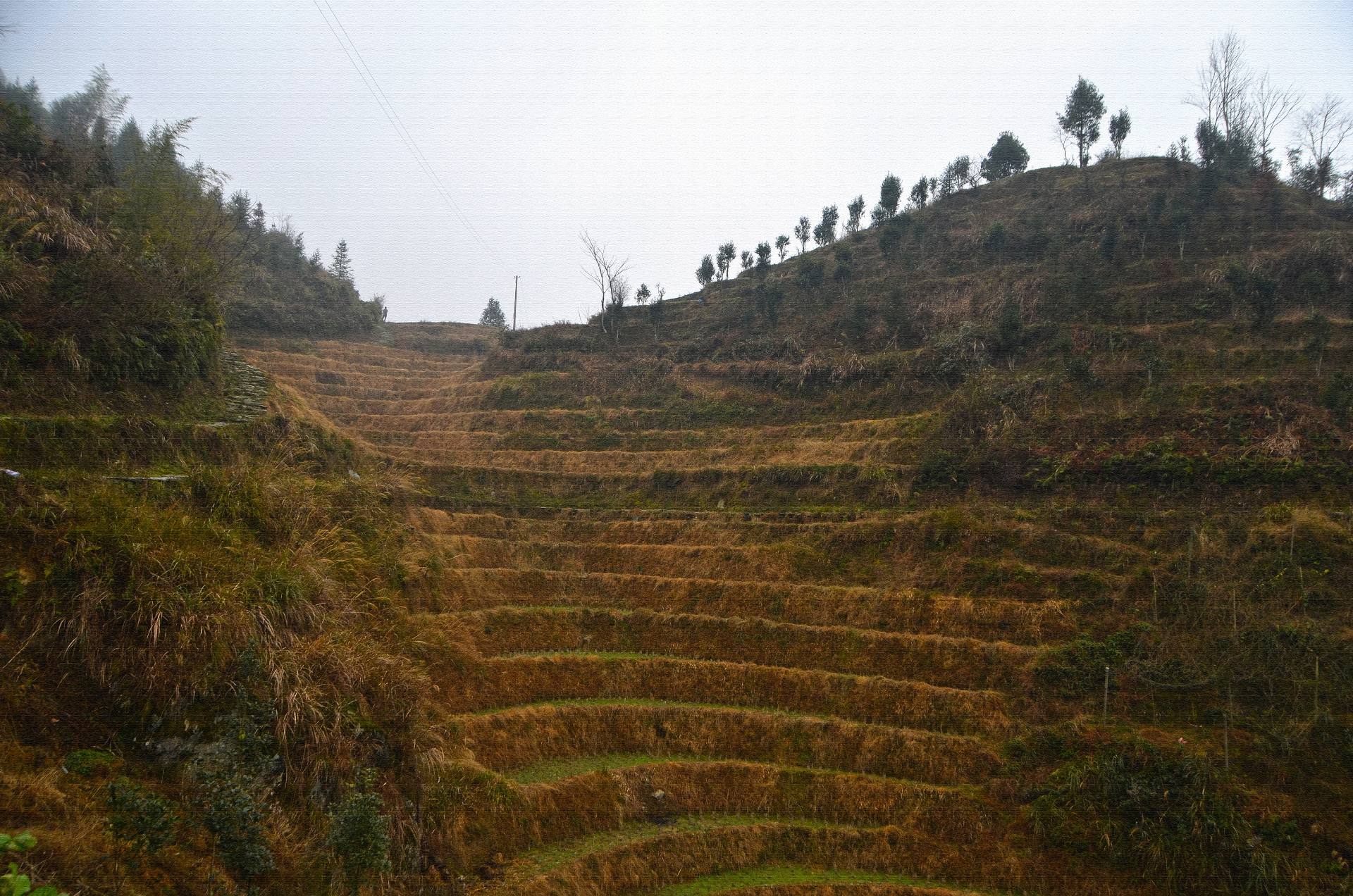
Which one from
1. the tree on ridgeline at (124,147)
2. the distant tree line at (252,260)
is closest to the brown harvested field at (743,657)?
the distant tree line at (252,260)

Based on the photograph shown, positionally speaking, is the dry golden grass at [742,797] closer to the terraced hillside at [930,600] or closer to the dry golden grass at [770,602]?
the terraced hillside at [930,600]

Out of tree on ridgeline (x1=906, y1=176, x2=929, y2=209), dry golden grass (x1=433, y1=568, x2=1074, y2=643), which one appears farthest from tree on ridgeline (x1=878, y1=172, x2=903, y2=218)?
dry golden grass (x1=433, y1=568, x2=1074, y2=643)

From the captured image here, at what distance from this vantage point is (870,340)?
123ft

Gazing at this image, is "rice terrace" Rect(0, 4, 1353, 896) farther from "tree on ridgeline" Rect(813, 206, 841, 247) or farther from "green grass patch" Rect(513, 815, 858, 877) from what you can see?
"tree on ridgeline" Rect(813, 206, 841, 247)

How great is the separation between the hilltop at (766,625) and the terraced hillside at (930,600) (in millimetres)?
114

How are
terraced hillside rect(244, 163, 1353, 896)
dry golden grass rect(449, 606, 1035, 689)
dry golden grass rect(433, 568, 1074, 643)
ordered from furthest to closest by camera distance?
1. dry golden grass rect(433, 568, 1074, 643)
2. dry golden grass rect(449, 606, 1035, 689)
3. terraced hillside rect(244, 163, 1353, 896)

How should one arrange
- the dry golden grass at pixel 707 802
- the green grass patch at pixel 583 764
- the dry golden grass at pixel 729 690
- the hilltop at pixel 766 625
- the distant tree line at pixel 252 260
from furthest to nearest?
the distant tree line at pixel 252 260, the dry golden grass at pixel 729 690, the green grass patch at pixel 583 764, the dry golden grass at pixel 707 802, the hilltop at pixel 766 625

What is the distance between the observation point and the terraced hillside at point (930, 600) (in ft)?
52.2

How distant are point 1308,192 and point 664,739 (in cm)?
4777

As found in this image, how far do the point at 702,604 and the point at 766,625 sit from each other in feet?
8.20

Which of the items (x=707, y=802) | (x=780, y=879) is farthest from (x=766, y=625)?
(x=780, y=879)

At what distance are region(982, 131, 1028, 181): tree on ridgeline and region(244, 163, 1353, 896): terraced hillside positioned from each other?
67.4 ft

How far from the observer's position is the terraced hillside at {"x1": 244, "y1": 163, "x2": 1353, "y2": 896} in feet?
52.2

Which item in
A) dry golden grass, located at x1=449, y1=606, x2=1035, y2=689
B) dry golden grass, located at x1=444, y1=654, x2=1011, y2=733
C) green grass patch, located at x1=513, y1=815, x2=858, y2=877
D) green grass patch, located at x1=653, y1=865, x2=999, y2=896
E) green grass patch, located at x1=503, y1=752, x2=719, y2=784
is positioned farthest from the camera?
dry golden grass, located at x1=449, y1=606, x2=1035, y2=689
